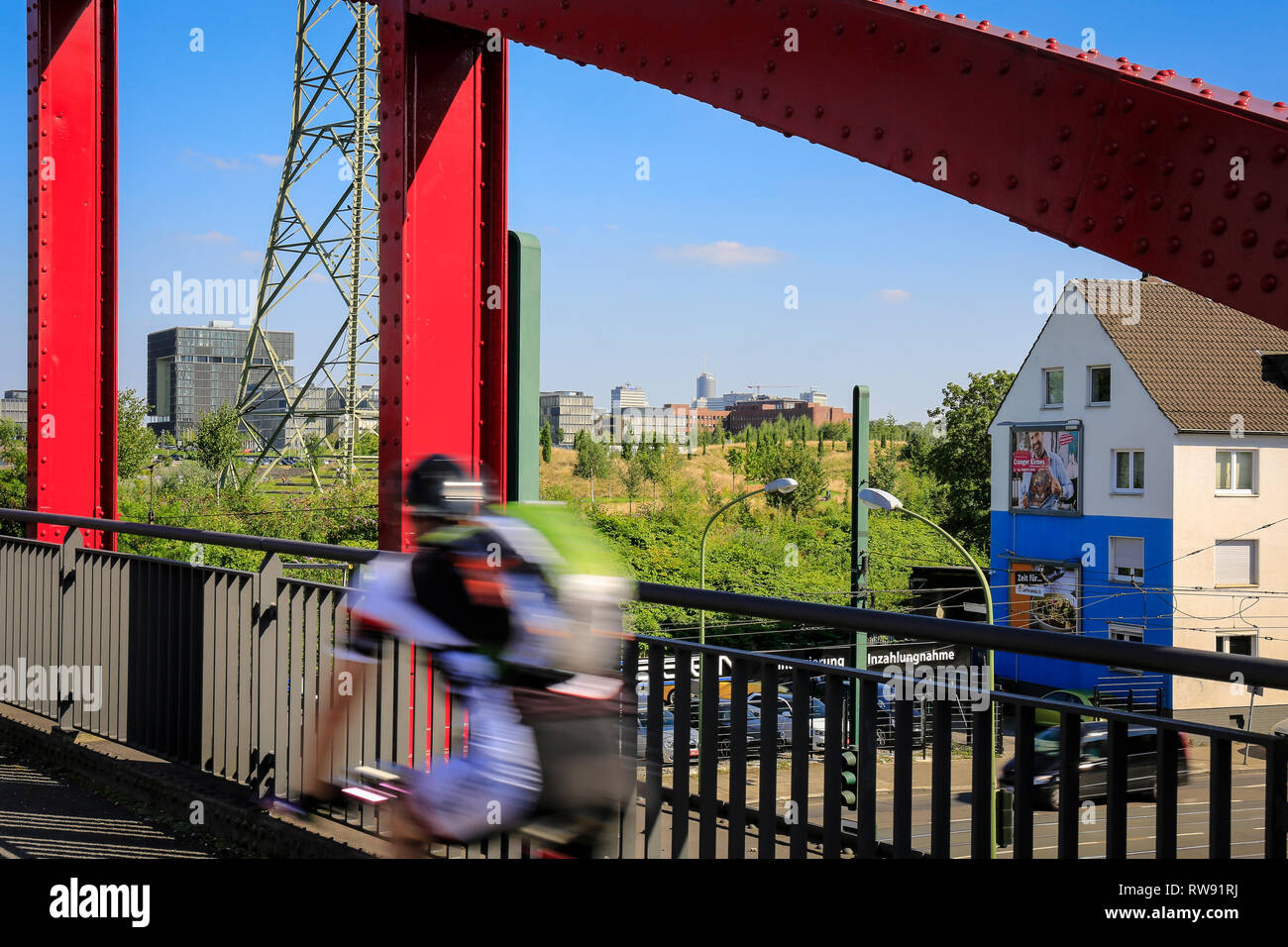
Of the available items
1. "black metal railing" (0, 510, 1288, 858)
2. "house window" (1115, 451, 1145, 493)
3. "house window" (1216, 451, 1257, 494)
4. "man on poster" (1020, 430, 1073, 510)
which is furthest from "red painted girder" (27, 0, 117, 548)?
"house window" (1216, 451, 1257, 494)

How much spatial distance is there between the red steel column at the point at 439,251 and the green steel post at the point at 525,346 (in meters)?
0.21

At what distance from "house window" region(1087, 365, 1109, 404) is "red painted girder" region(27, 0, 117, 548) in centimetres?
5997

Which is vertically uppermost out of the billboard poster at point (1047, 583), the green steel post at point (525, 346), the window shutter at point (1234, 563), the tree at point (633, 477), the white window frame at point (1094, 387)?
the white window frame at point (1094, 387)

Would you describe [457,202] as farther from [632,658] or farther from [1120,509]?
[1120,509]

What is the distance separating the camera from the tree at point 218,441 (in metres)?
53.1

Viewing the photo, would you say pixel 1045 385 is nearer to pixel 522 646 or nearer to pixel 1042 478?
pixel 1042 478

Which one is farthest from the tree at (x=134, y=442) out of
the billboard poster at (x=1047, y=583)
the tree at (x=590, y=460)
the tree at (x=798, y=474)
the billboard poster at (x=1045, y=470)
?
the tree at (x=798, y=474)

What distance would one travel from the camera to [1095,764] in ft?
8.09

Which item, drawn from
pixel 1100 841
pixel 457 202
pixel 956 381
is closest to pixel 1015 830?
pixel 1100 841

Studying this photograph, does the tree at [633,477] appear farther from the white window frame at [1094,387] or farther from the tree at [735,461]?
the white window frame at [1094,387]

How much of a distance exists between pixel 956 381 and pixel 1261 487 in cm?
2348

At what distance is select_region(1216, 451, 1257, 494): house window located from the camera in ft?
193

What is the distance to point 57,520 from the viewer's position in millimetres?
5973
